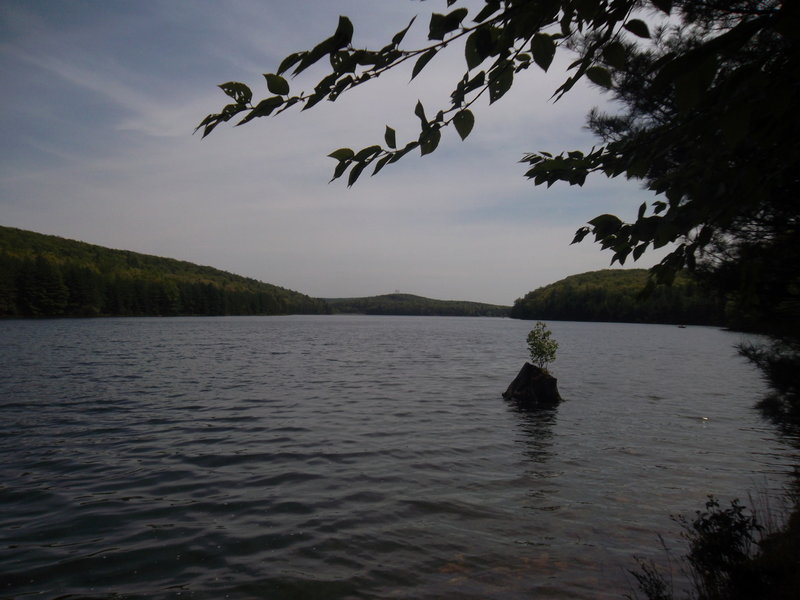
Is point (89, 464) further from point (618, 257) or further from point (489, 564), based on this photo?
point (618, 257)

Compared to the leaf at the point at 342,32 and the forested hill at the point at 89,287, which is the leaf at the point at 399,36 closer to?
the leaf at the point at 342,32

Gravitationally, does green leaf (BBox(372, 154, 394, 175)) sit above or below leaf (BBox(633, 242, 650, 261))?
above

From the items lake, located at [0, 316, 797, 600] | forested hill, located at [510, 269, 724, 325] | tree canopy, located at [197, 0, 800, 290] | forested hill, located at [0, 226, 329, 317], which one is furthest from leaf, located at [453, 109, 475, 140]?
forested hill, located at [0, 226, 329, 317]

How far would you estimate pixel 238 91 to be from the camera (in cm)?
213

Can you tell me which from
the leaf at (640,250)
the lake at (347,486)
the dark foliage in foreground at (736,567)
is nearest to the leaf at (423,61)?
the leaf at (640,250)

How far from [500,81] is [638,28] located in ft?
2.19

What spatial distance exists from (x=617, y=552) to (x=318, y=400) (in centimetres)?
1360

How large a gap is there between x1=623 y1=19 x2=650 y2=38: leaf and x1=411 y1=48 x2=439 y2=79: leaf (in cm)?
86

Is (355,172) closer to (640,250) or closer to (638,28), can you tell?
(638,28)

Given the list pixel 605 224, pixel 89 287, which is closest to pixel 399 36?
pixel 605 224

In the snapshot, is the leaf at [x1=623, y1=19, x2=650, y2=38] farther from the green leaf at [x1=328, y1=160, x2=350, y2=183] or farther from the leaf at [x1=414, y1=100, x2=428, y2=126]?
the green leaf at [x1=328, y1=160, x2=350, y2=183]

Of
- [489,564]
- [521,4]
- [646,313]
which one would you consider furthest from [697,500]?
[646,313]

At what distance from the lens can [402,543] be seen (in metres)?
7.23

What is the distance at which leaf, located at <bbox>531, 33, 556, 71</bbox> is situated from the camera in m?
1.96
